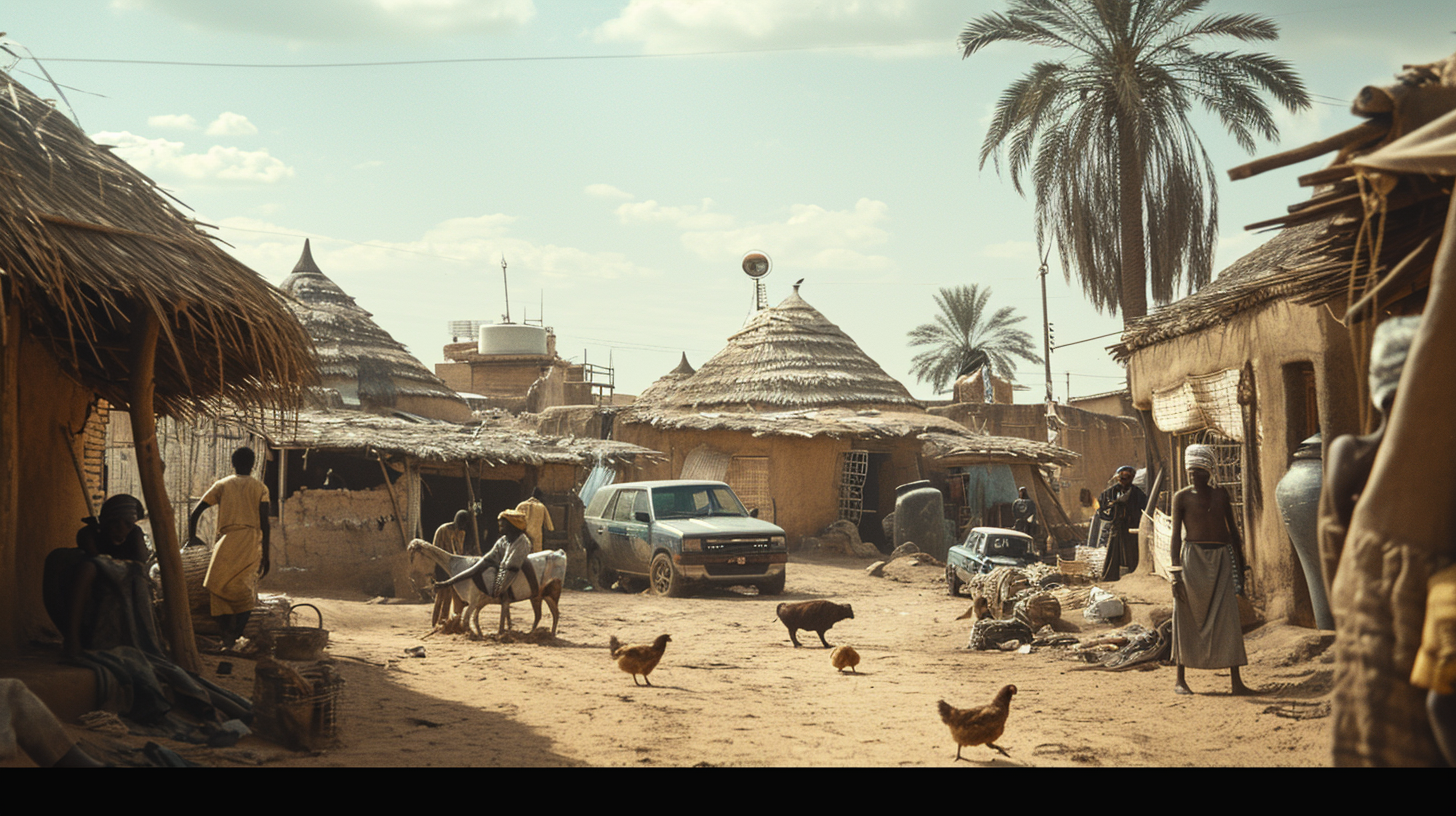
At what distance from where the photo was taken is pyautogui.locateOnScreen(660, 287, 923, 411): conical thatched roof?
28.6 meters

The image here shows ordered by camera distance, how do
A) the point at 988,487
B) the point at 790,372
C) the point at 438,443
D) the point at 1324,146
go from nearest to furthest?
the point at 1324,146 → the point at 438,443 → the point at 988,487 → the point at 790,372

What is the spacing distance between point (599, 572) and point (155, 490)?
433 inches

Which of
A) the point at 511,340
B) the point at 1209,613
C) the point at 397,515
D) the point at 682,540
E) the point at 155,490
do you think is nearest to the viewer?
the point at 155,490

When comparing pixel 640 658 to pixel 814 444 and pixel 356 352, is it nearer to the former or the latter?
pixel 814 444

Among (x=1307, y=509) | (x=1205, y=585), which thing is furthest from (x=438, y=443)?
(x=1307, y=509)

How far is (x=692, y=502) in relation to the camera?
1716cm

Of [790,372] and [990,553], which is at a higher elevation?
[790,372]

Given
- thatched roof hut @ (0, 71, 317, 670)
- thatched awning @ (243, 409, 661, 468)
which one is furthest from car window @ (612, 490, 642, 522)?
thatched roof hut @ (0, 71, 317, 670)

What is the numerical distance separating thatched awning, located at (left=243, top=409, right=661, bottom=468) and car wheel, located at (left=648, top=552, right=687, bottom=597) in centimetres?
343

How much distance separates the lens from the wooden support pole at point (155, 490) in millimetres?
7574

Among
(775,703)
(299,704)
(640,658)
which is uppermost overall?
(299,704)

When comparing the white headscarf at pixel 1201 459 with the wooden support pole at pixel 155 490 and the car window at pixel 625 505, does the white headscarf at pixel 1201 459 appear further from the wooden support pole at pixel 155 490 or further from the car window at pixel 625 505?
the car window at pixel 625 505

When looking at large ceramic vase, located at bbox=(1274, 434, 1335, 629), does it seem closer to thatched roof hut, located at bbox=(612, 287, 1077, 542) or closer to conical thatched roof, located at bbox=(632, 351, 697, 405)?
thatched roof hut, located at bbox=(612, 287, 1077, 542)
